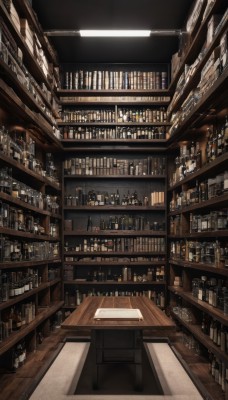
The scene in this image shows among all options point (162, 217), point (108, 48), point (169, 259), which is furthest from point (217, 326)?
point (108, 48)

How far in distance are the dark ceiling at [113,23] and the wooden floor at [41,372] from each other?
3949 millimetres

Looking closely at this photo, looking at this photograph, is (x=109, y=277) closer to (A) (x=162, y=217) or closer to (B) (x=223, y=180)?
(A) (x=162, y=217)

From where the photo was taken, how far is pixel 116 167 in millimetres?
6844

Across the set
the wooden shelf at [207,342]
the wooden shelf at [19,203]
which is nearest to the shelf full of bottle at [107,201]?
the wooden shelf at [19,203]

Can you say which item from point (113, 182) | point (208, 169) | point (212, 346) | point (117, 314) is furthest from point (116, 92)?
point (212, 346)

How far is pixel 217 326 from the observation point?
3949 mm

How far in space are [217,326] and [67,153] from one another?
13.1 ft

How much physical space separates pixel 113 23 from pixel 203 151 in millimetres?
2085

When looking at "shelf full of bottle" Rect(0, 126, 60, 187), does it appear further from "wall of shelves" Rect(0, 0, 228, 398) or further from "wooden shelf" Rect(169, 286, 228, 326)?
"wooden shelf" Rect(169, 286, 228, 326)

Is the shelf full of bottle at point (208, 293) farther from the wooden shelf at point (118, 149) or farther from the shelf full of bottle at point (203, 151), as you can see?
the wooden shelf at point (118, 149)

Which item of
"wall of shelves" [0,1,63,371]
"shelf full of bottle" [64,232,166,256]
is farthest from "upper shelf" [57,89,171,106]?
"shelf full of bottle" [64,232,166,256]

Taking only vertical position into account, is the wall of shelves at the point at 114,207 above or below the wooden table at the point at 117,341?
above

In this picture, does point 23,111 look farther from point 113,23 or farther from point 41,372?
point 41,372

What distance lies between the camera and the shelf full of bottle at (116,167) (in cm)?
683
